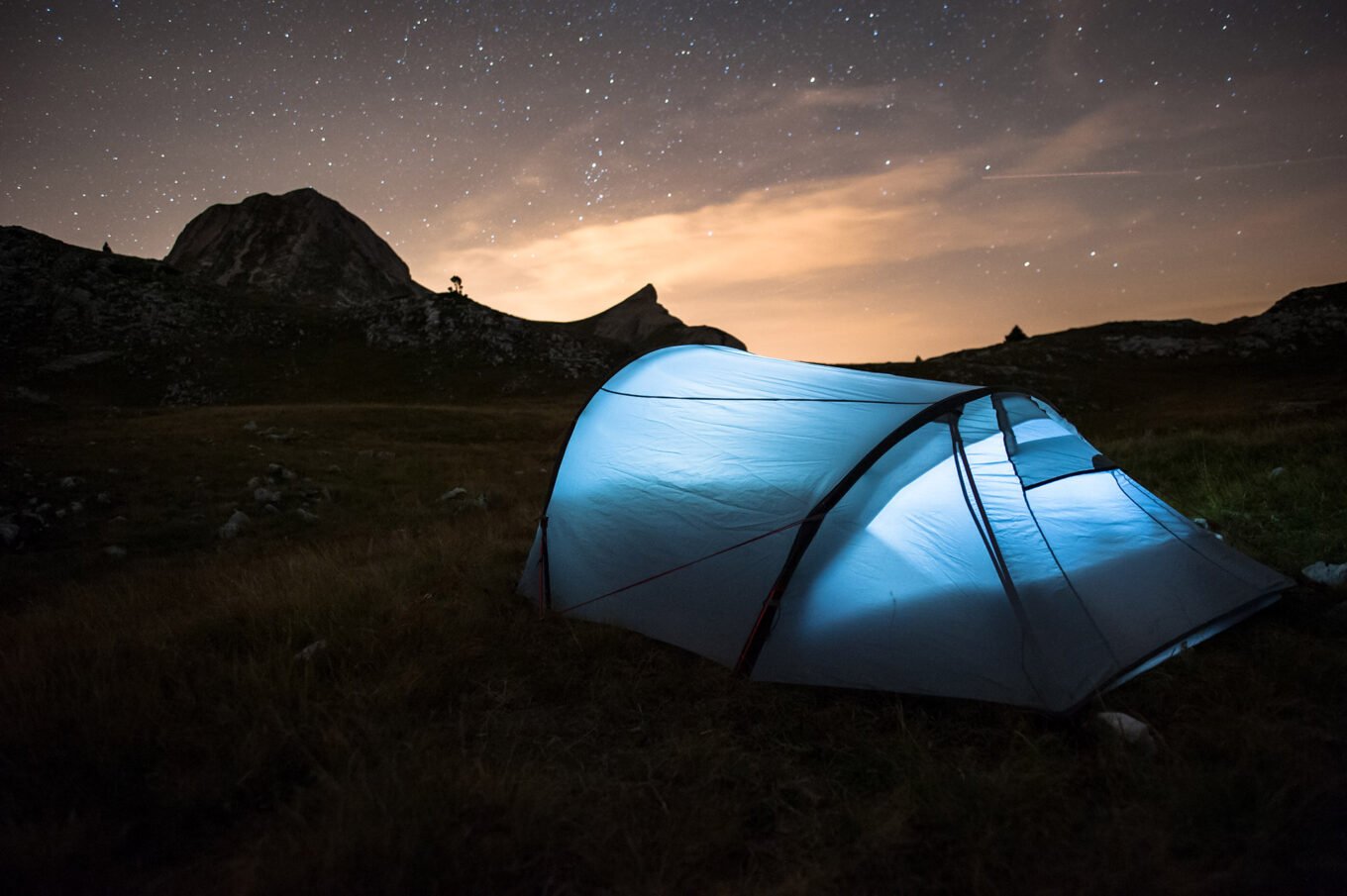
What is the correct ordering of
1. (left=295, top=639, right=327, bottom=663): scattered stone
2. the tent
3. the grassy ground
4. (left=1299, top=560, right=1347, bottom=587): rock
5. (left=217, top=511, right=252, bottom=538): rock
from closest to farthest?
1. the grassy ground
2. the tent
3. (left=295, top=639, right=327, bottom=663): scattered stone
4. (left=1299, top=560, right=1347, bottom=587): rock
5. (left=217, top=511, right=252, bottom=538): rock

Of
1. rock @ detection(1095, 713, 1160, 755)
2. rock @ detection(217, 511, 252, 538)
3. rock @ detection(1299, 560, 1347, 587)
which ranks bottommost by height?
rock @ detection(217, 511, 252, 538)

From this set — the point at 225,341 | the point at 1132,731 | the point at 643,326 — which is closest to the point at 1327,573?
the point at 1132,731

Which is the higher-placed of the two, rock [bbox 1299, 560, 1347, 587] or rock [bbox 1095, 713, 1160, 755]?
rock [bbox 1299, 560, 1347, 587]

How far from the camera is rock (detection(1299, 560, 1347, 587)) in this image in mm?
4930

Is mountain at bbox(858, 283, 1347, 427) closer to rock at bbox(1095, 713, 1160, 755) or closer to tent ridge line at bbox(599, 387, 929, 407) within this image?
tent ridge line at bbox(599, 387, 929, 407)

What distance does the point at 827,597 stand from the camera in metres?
4.33

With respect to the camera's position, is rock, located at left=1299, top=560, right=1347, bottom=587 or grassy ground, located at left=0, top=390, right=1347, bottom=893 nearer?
grassy ground, located at left=0, top=390, right=1347, bottom=893

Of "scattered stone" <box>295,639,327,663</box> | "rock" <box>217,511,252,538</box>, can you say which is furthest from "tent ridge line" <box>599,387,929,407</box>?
"rock" <box>217,511,252,538</box>

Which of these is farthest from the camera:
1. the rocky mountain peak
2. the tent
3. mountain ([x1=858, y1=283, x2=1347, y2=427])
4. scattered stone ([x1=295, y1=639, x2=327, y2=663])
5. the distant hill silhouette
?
the rocky mountain peak

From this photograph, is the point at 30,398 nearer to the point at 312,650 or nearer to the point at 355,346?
the point at 355,346

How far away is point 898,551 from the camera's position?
4.39m

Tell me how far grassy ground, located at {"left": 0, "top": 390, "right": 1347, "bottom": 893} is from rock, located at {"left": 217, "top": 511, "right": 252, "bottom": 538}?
357cm

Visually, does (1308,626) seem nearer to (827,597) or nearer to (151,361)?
(827,597)

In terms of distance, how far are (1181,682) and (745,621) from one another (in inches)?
104
